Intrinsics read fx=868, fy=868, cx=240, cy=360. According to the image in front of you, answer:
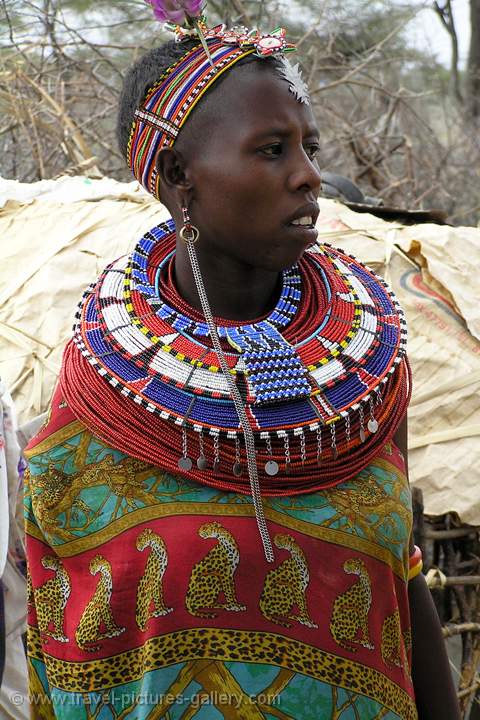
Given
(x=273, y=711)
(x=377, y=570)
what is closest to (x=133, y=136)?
(x=377, y=570)

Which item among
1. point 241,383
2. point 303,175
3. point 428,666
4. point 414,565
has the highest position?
point 303,175

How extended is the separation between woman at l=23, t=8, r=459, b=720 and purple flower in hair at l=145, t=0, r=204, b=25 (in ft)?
0.17

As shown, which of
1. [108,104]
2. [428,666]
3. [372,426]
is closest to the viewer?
[372,426]

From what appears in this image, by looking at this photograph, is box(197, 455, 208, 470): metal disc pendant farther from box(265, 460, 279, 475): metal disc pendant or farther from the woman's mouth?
the woman's mouth

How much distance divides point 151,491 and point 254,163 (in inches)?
22.4

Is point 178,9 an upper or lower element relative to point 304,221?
upper

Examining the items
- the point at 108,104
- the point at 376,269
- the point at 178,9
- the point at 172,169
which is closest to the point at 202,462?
the point at 172,169

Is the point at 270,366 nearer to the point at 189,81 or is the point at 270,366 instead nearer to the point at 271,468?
the point at 271,468

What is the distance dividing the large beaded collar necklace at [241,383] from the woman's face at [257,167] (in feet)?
0.53

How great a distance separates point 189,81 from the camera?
1.45 m

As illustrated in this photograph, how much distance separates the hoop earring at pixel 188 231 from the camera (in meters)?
1.50

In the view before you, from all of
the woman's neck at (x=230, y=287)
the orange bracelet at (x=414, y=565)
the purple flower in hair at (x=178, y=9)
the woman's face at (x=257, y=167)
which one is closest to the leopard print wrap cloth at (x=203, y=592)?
the orange bracelet at (x=414, y=565)

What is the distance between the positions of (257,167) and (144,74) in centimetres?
31

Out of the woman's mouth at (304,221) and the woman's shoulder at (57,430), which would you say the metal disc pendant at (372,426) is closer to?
the woman's mouth at (304,221)
